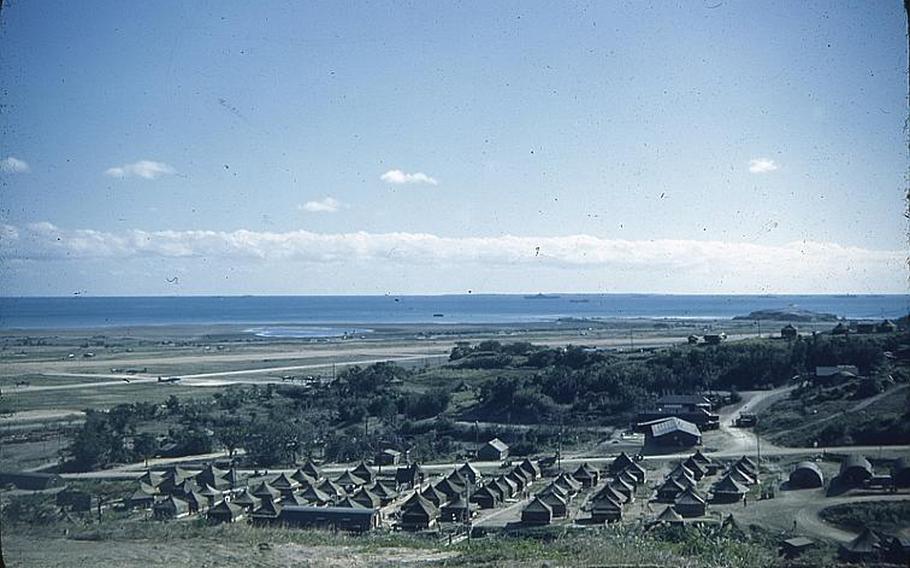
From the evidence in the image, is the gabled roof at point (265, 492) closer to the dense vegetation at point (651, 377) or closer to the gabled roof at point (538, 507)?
the gabled roof at point (538, 507)

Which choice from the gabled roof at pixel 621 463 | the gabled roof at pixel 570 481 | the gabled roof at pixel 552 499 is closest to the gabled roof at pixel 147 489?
the gabled roof at pixel 552 499

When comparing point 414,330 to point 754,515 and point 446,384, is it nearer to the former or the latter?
point 446,384

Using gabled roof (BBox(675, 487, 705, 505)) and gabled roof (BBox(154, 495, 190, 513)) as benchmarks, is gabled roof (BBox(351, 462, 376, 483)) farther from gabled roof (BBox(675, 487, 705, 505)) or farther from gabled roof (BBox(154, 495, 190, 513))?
gabled roof (BBox(675, 487, 705, 505))

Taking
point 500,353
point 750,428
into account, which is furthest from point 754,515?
point 500,353

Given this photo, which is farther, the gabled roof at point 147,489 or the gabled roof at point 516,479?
the gabled roof at point 516,479

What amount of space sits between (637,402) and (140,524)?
83.2 ft

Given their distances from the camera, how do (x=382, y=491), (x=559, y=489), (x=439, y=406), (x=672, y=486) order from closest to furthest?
(x=672, y=486), (x=559, y=489), (x=382, y=491), (x=439, y=406)

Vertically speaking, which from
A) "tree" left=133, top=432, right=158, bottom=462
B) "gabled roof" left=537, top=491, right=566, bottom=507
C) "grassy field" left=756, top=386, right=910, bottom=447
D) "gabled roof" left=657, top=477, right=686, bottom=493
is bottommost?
"tree" left=133, top=432, right=158, bottom=462

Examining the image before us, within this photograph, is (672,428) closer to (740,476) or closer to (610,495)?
(740,476)

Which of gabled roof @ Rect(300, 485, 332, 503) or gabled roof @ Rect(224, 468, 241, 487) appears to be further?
gabled roof @ Rect(224, 468, 241, 487)

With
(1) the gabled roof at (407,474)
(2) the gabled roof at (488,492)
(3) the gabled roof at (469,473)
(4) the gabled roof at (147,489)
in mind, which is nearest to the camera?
(2) the gabled roof at (488,492)

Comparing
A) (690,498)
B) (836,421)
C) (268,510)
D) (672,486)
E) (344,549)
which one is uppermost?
(836,421)

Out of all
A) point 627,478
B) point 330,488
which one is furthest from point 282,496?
point 627,478

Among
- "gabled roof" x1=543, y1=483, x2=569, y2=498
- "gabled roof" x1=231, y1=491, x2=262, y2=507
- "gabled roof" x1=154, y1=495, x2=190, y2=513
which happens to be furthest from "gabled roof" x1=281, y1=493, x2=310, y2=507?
"gabled roof" x1=543, y1=483, x2=569, y2=498
